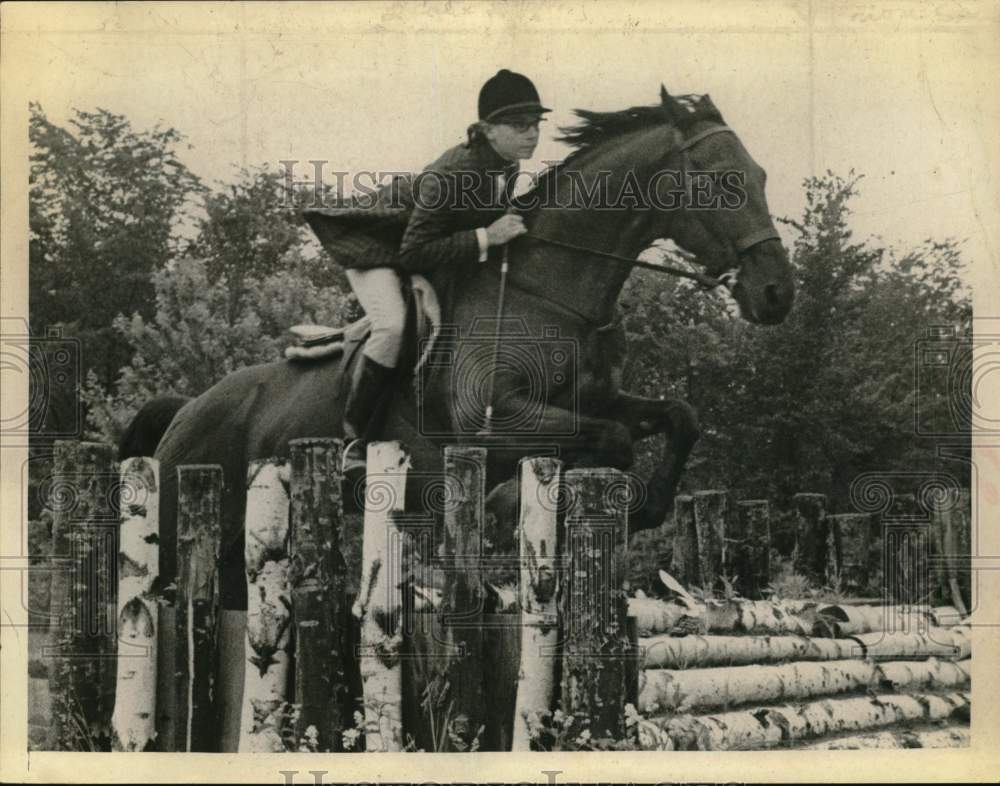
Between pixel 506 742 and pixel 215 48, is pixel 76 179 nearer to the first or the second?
pixel 215 48

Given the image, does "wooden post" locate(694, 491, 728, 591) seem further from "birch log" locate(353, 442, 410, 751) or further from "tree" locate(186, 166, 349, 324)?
"tree" locate(186, 166, 349, 324)

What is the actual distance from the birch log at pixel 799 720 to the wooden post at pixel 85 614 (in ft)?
8.62

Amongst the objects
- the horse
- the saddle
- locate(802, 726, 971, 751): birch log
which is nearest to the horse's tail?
the horse

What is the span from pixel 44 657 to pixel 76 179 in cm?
287

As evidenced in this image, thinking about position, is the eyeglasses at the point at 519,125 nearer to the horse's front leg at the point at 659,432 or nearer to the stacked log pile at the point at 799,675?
the horse's front leg at the point at 659,432

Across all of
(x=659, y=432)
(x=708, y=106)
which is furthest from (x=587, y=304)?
(x=708, y=106)

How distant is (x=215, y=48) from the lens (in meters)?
8.76

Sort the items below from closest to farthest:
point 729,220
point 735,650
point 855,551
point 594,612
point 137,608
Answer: point 594,612
point 137,608
point 735,650
point 729,220
point 855,551

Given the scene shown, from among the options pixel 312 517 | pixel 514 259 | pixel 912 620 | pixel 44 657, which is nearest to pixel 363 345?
pixel 514 259

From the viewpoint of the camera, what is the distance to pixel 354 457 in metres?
8.41

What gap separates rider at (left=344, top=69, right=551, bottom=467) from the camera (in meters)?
8.35

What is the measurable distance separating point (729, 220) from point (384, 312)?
1.92 metres

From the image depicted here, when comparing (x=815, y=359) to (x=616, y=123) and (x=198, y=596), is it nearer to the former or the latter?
(x=616, y=123)

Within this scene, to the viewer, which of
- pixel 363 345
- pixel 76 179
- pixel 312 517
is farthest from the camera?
pixel 76 179
